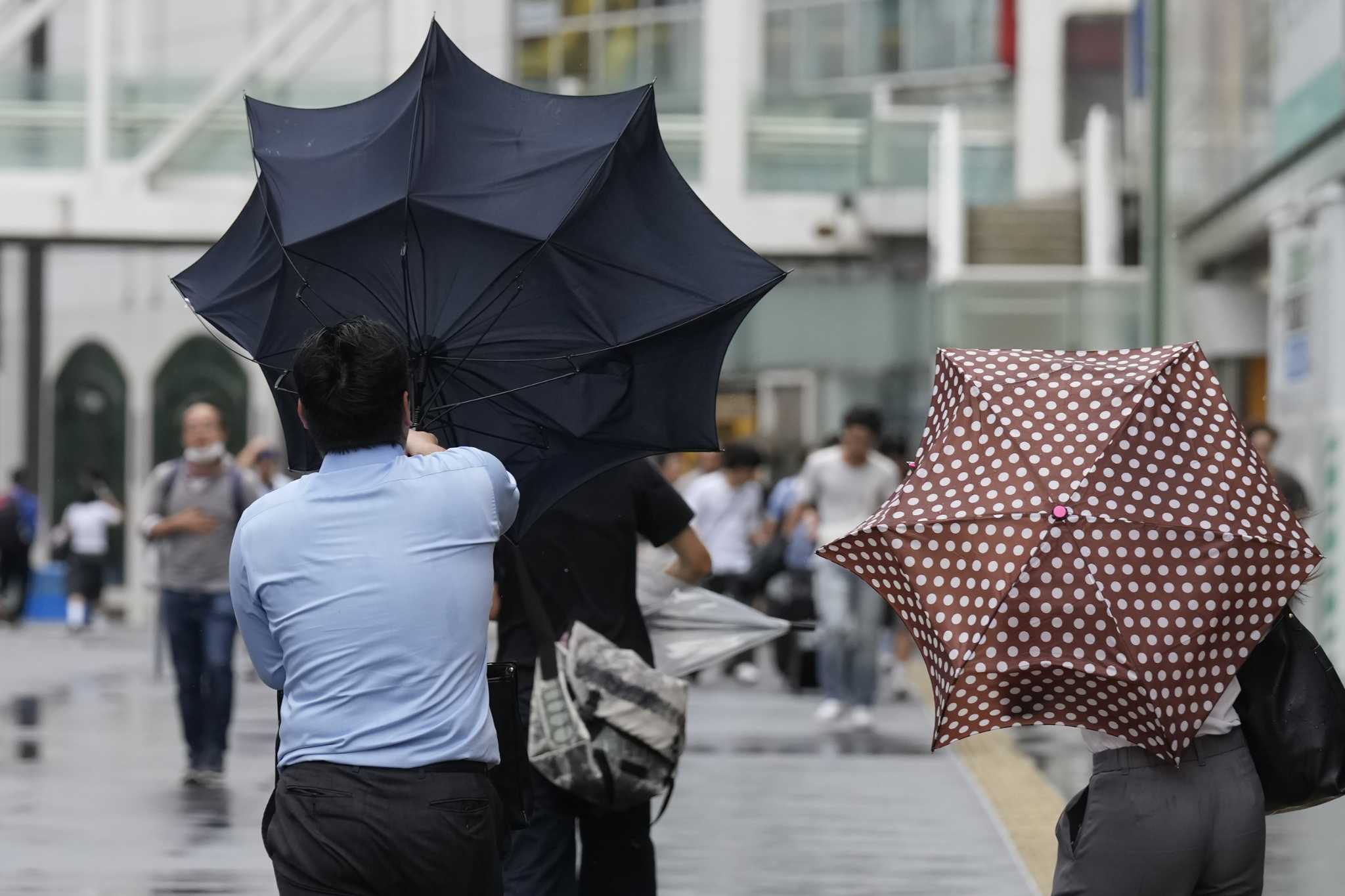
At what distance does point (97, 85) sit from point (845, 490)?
61.3 ft

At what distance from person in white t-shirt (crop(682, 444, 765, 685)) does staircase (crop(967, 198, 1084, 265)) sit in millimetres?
8394

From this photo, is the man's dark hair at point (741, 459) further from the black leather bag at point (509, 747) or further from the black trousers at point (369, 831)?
the black trousers at point (369, 831)

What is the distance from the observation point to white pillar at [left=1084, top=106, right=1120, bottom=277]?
25453 millimetres

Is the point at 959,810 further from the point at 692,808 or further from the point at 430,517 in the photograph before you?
the point at 430,517

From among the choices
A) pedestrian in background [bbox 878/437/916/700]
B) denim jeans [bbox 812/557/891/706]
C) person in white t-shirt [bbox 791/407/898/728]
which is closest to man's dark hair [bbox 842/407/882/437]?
person in white t-shirt [bbox 791/407/898/728]

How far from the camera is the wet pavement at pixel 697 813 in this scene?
25.8ft

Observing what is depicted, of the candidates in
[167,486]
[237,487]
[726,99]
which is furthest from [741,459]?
[726,99]

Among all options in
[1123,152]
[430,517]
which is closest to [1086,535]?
[430,517]

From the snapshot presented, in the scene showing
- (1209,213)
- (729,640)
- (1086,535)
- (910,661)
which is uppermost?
(1209,213)

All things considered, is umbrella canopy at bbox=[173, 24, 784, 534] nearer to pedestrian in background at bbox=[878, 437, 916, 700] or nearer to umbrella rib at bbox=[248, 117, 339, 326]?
umbrella rib at bbox=[248, 117, 339, 326]

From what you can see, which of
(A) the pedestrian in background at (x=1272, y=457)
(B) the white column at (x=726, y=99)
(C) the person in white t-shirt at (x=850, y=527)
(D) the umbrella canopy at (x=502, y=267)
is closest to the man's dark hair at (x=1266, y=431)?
(A) the pedestrian in background at (x=1272, y=457)

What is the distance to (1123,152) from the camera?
28703 millimetres

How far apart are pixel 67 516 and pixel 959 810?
59.2ft

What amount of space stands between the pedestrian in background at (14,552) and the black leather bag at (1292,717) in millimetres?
23514
